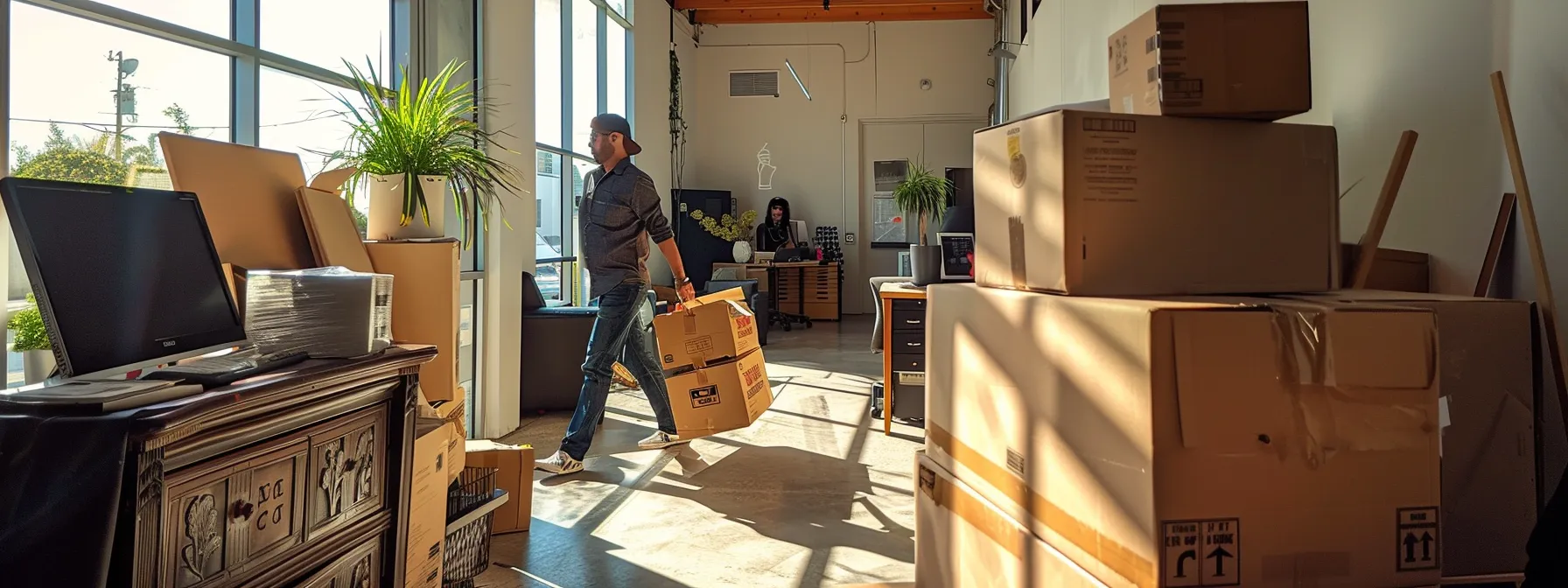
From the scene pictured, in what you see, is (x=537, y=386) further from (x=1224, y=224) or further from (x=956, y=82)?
(x=956, y=82)

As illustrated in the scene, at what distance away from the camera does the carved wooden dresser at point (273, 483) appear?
4.05 feet

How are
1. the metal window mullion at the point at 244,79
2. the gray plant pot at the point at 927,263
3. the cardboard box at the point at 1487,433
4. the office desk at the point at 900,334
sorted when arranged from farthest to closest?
the office desk at the point at 900,334
the gray plant pot at the point at 927,263
the metal window mullion at the point at 244,79
the cardboard box at the point at 1487,433

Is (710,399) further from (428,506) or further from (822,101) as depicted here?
(822,101)

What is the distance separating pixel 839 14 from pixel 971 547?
419 inches

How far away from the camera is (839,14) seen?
Result: 37.9 ft

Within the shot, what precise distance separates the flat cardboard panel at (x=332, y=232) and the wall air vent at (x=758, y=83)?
9.80m

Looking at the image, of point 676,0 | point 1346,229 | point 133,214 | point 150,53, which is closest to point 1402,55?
point 1346,229

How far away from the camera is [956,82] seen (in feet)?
38.4

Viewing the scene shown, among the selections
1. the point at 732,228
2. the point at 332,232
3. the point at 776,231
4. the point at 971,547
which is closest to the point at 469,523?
the point at 332,232

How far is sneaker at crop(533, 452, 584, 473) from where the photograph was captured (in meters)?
3.79

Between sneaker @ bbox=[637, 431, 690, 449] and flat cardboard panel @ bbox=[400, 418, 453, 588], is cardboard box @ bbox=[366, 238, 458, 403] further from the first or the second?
sneaker @ bbox=[637, 431, 690, 449]

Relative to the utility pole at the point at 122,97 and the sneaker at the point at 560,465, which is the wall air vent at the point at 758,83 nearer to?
the sneaker at the point at 560,465

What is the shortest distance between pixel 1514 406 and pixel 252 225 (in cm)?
268

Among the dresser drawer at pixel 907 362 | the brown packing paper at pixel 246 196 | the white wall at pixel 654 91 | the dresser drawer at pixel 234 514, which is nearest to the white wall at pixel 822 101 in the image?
the white wall at pixel 654 91
